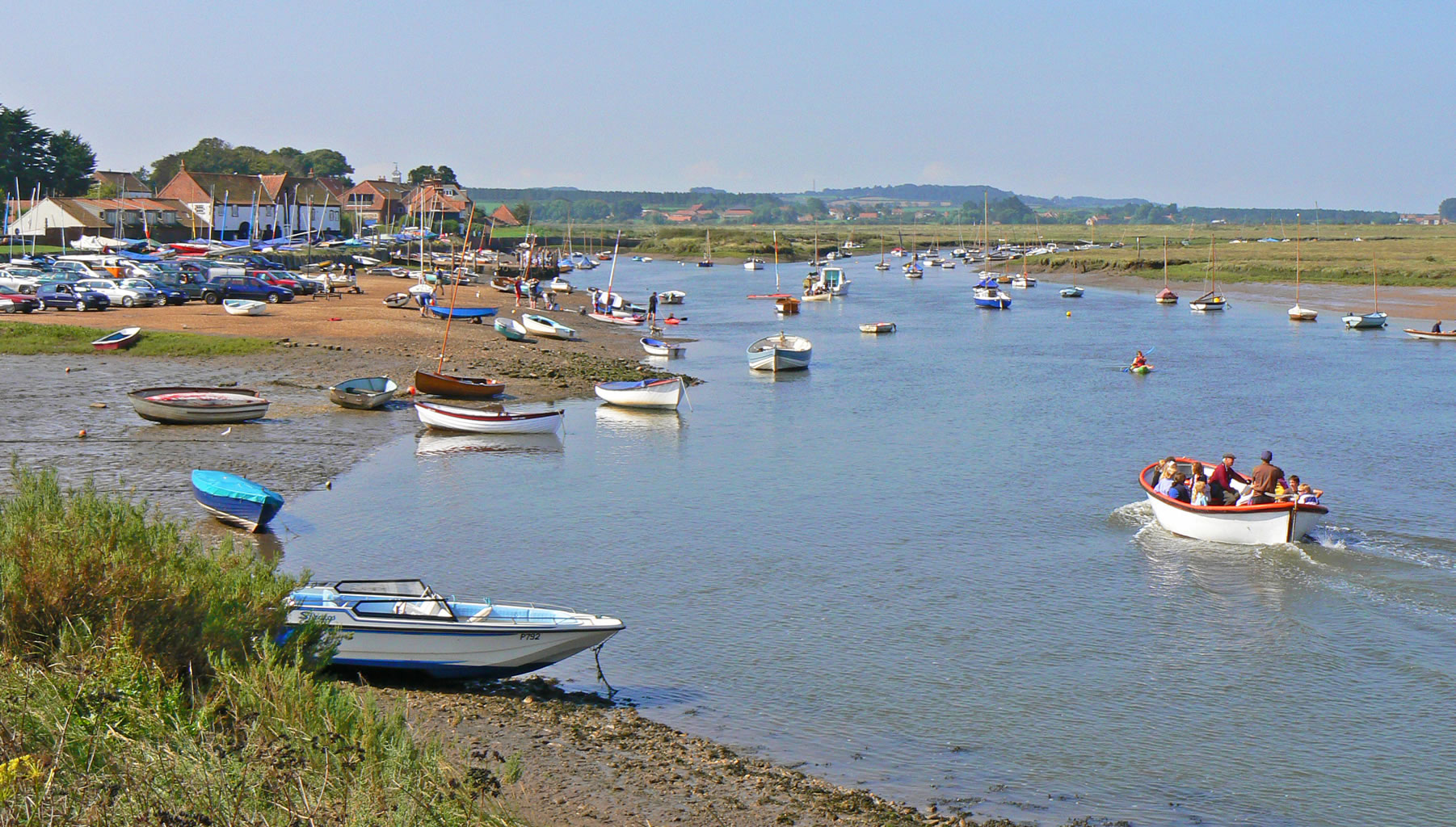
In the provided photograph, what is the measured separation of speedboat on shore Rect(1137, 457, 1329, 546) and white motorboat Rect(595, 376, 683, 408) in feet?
60.9

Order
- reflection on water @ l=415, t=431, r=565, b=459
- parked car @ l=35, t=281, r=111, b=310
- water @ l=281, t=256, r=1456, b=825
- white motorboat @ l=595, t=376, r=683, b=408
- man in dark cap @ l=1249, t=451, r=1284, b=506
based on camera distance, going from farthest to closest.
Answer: parked car @ l=35, t=281, r=111, b=310, white motorboat @ l=595, t=376, r=683, b=408, reflection on water @ l=415, t=431, r=565, b=459, man in dark cap @ l=1249, t=451, r=1284, b=506, water @ l=281, t=256, r=1456, b=825

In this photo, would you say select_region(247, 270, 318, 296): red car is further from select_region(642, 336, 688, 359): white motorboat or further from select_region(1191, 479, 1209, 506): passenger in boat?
select_region(1191, 479, 1209, 506): passenger in boat

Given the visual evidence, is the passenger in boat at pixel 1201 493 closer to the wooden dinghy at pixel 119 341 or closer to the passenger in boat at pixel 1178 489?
the passenger in boat at pixel 1178 489

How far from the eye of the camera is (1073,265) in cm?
14100

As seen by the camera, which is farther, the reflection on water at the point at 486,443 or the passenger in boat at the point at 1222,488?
the reflection on water at the point at 486,443

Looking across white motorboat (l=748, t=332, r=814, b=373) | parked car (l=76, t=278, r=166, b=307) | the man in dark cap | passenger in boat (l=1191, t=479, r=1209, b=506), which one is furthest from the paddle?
parked car (l=76, t=278, r=166, b=307)

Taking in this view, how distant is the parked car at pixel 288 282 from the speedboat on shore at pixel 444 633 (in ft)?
176

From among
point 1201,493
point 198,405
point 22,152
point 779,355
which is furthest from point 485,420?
point 22,152

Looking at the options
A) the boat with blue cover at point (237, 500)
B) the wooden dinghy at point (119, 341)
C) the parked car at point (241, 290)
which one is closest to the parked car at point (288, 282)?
the parked car at point (241, 290)

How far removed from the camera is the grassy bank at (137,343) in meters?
45.2

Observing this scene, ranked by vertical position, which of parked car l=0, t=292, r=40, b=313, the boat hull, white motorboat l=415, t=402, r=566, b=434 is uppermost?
parked car l=0, t=292, r=40, b=313

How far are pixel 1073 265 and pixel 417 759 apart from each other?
13850 centimetres

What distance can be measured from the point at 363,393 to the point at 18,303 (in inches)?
1068

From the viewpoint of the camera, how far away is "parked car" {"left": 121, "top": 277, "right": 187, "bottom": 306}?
59.9 m
